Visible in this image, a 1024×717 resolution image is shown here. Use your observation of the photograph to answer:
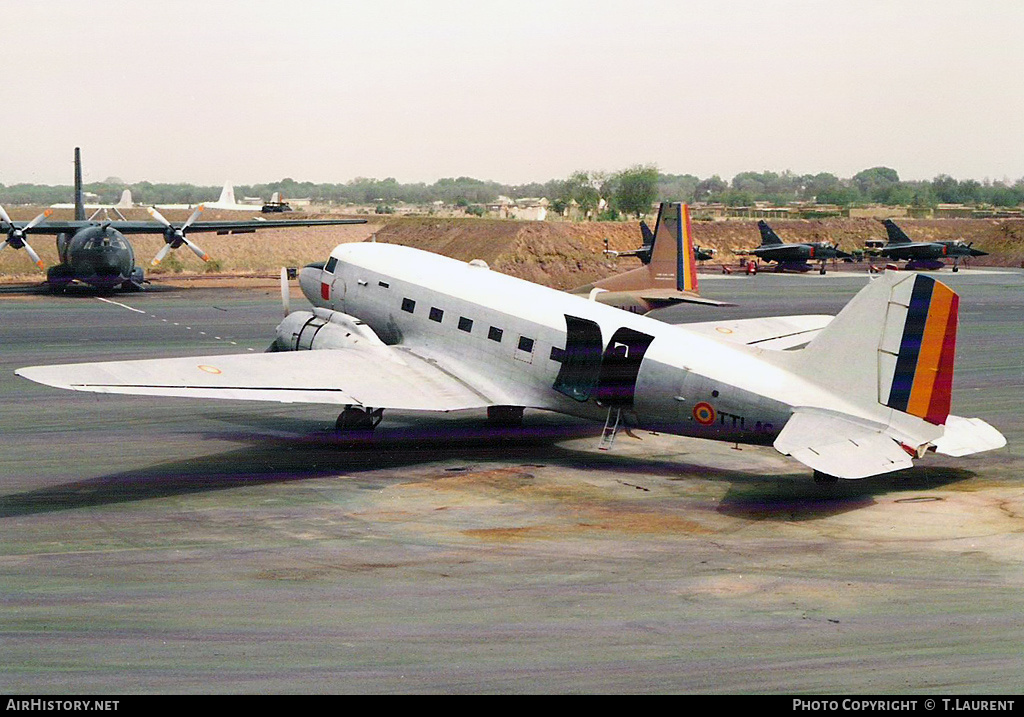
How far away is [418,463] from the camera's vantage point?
918 inches

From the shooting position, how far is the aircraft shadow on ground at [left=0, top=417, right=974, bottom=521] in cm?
1977

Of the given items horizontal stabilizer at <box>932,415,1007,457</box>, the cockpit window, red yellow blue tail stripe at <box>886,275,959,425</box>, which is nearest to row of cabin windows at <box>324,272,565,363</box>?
red yellow blue tail stripe at <box>886,275,959,425</box>

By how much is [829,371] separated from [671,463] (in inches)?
187

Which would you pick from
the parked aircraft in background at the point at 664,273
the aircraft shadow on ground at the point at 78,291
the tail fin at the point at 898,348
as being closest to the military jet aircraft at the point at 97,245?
the aircraft shadow on ground at the point at 78,291

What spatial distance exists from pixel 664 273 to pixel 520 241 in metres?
59.3

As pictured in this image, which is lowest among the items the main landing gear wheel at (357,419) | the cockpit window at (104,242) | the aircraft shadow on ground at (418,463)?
the aircraft shadow on ground at (418,463)

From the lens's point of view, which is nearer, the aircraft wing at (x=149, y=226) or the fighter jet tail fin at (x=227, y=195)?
the aircraft wing at (x=149, y=226)

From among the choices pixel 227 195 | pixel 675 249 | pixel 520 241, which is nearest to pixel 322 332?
pixel 675 249

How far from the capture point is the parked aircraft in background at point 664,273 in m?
37.3

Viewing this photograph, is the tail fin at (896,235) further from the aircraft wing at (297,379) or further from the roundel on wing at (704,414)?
the roundel on wing at (704,414)

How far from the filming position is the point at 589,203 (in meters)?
139

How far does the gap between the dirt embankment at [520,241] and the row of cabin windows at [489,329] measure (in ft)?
196
